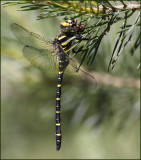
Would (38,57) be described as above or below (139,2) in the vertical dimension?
below

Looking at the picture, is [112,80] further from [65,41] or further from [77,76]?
[65,41]

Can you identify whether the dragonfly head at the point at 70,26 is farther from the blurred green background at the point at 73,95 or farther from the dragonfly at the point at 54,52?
the blurred green background at the point at 73,95

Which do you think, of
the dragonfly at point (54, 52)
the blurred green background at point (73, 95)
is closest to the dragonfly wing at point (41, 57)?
the dragonfly at point (54, 52)

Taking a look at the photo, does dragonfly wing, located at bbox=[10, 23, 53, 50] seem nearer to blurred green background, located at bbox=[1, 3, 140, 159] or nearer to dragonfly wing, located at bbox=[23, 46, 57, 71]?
dragonfly wing, located at bbox=[23, 46, 57, 71]

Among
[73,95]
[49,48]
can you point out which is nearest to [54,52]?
[49,48]

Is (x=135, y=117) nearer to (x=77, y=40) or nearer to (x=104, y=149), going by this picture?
(x=104, y=149)

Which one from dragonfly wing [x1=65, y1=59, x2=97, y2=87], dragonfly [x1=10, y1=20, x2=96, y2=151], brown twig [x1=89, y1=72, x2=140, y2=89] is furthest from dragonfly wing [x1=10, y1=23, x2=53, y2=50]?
brown twig [x1=89, y1=72, x2=140, y2=89]

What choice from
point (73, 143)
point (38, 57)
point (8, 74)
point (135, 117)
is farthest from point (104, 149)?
point (38, 57)
